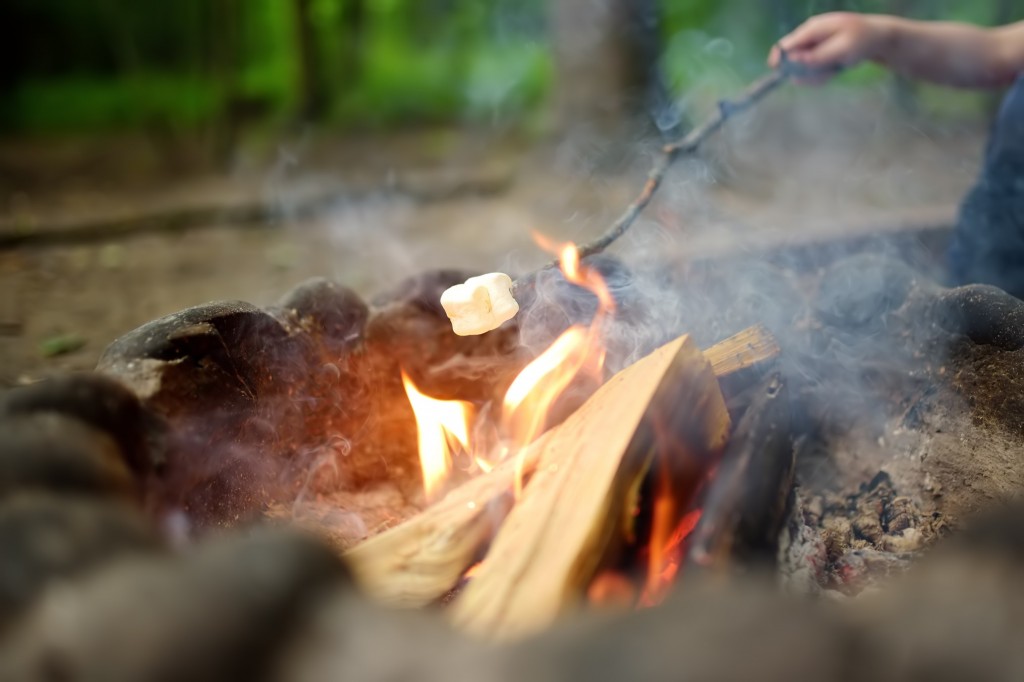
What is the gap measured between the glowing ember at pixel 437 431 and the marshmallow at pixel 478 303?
26 centimetres

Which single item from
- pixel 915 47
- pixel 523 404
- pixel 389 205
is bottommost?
pixel 389 205

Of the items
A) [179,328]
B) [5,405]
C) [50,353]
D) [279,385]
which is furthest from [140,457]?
[50,353]

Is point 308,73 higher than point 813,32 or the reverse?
the reverse

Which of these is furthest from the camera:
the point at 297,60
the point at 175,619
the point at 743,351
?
the point at 297,60

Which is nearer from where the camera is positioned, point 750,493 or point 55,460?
point 55,460

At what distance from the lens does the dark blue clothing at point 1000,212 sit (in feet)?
9.37

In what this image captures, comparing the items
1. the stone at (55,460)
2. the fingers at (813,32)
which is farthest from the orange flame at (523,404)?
the fingers at (813,32)

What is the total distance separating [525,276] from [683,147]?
2.18 feet

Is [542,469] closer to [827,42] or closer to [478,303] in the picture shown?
[478,303]

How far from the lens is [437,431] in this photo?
2.00 meters

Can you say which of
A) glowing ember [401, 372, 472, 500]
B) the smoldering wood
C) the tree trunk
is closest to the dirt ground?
the tree trunk

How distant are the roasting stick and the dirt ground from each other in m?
0.65

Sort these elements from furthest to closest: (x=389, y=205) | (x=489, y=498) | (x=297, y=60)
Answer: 1. (x=297, y=60)
2. (x=389, y=205)
3. (x=489, y=498)

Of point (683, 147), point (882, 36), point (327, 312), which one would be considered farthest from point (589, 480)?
point (882, 36)
